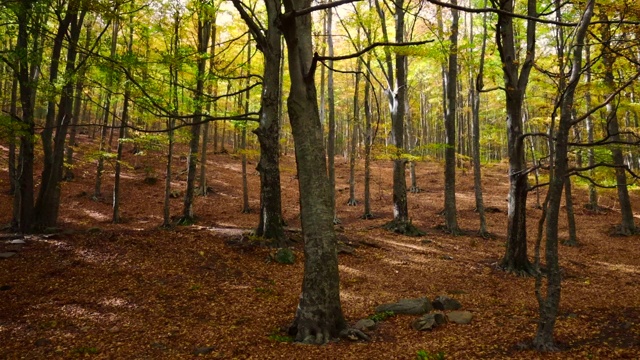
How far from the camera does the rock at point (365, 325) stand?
565cm

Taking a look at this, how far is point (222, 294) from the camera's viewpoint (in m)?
7.38

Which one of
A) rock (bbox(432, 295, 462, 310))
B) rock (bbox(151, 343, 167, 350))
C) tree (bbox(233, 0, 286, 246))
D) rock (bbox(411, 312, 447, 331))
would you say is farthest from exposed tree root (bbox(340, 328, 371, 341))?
tree (bbox(233, 0, 286, 246))

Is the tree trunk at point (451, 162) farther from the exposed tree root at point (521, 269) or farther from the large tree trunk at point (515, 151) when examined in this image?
the exposed tree root at point (521, 269)

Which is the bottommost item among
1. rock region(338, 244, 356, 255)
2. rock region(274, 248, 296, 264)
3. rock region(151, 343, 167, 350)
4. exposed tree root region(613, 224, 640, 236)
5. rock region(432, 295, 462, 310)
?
exposed tree root region(613, 224, 640, 236)

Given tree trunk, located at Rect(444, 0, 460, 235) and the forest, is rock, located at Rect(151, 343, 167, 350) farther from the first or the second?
tree trunk, located at Rect(444, 0, 460, 235)

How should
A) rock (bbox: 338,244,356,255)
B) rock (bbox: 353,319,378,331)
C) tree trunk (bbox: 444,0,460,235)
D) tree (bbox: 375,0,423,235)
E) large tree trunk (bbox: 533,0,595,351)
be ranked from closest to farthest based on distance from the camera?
large tree trunk (bbox: 533,0,595,351)
rock (bbox: 353,319,378,331)
rock (bbox: 338,244,356,255)
tree (bbox: 375,0,423,235)
tree trunk (bbox: 444,0,460,235)

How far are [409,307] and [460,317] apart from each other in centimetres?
86

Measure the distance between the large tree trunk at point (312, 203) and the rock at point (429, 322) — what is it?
59.0 inches

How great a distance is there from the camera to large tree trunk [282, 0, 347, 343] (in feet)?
16.2

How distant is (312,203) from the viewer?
197 inches

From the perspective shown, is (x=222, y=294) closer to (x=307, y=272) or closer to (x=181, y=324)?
(x=181, y=324)

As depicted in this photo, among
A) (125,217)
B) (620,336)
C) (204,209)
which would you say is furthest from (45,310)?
(204,209)

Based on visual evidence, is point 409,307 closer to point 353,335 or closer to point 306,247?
point 353,335

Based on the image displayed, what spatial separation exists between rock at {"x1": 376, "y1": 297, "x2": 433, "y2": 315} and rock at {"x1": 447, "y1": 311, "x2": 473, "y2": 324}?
0.43 metres
